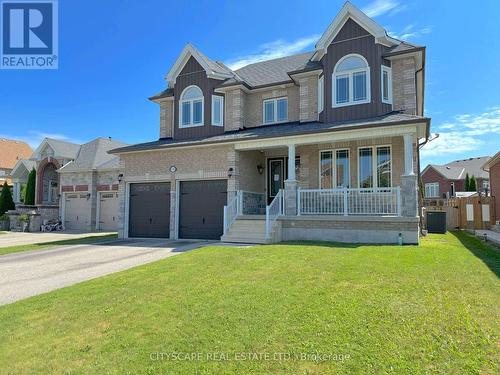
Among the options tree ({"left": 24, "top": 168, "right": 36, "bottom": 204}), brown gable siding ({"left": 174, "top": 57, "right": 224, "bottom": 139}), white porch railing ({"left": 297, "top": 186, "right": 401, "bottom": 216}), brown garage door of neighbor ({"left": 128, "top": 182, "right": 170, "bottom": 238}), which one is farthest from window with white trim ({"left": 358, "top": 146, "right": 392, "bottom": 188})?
tree ({"left": 24, "top": 168, "right": 36, "bottom": 204})

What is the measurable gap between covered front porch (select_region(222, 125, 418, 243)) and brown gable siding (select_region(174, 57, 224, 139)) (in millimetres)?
2866

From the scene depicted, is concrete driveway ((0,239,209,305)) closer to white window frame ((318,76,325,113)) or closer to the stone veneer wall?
white window frame ((318,76,325,113))

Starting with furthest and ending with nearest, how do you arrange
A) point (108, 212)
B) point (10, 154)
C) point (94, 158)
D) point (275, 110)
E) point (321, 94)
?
1. point (10, 154)
2. point (94, 158)
3. point (108, 212)
4. point (275, 110)
5. point (321, 94)

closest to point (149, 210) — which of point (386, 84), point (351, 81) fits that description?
point (351, 81)

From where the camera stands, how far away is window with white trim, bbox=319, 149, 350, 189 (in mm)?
13945

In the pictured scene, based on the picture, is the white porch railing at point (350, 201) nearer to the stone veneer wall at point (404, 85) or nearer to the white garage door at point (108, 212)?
the stone veneer wall at point (404, 85)

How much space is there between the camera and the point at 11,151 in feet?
145

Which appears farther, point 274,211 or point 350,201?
point 274,211

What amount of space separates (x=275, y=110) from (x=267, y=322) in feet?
43.9

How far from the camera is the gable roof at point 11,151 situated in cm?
4253

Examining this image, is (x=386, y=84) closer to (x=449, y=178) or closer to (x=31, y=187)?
(x=31, y=187)

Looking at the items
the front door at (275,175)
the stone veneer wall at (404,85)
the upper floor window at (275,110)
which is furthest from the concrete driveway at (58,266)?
the stone veneer wall at (404,85)

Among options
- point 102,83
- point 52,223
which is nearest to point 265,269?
point 102,83

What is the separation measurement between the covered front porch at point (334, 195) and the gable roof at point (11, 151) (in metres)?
41.7
